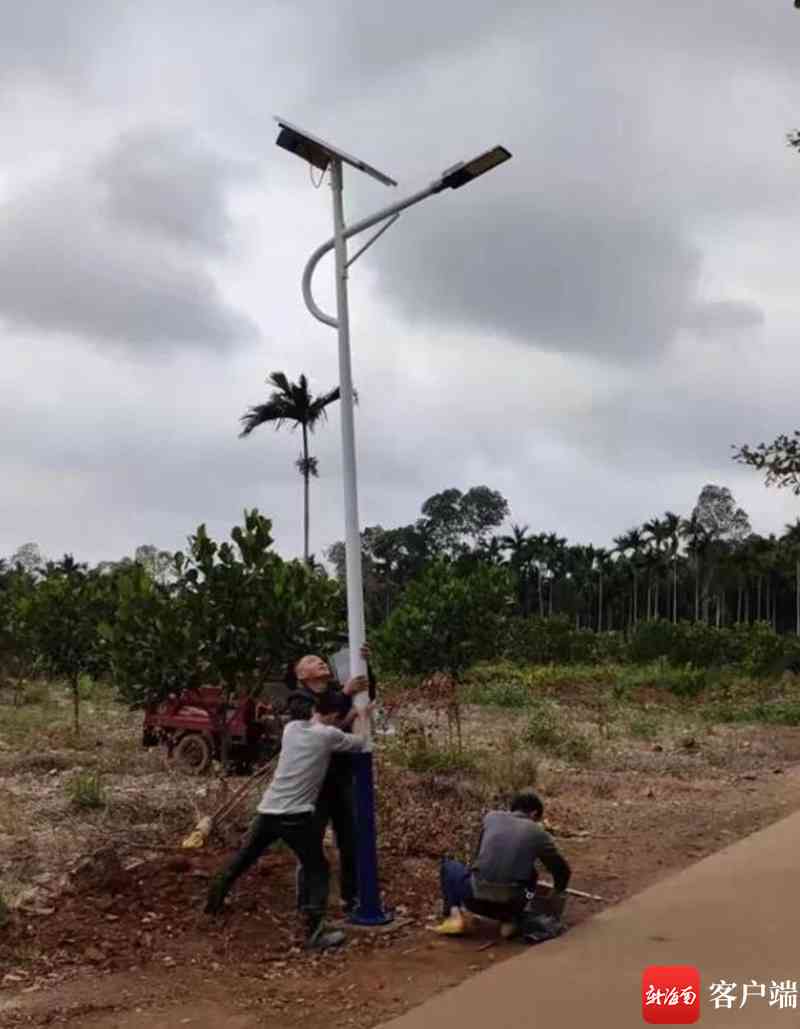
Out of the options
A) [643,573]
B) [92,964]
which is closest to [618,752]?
[92,964]

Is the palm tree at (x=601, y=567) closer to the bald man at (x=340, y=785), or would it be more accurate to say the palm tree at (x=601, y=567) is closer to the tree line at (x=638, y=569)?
the tree line at (x=638, y=569)

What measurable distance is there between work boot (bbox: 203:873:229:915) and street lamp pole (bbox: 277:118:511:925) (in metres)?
0.74

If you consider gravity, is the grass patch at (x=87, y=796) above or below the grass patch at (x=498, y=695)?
above

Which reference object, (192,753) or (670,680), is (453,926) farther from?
(670,680)

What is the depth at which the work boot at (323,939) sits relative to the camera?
5980 millimetres

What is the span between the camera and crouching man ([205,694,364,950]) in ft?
20.3

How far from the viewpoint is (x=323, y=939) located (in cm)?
600

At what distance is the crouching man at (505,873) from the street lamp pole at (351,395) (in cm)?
45

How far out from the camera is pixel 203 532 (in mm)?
9070

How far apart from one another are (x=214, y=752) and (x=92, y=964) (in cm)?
785

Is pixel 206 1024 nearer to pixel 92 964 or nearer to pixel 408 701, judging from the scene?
pixel 92 964

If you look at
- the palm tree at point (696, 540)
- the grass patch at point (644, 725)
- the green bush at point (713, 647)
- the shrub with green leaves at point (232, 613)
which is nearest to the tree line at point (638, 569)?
the palm tree at point (696, 540)

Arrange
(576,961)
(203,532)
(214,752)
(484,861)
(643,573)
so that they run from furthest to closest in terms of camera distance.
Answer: (643,573)
(214,752)
(203,532)
(484,861)
(576,961)

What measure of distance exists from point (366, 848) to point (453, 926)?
2.02ft
